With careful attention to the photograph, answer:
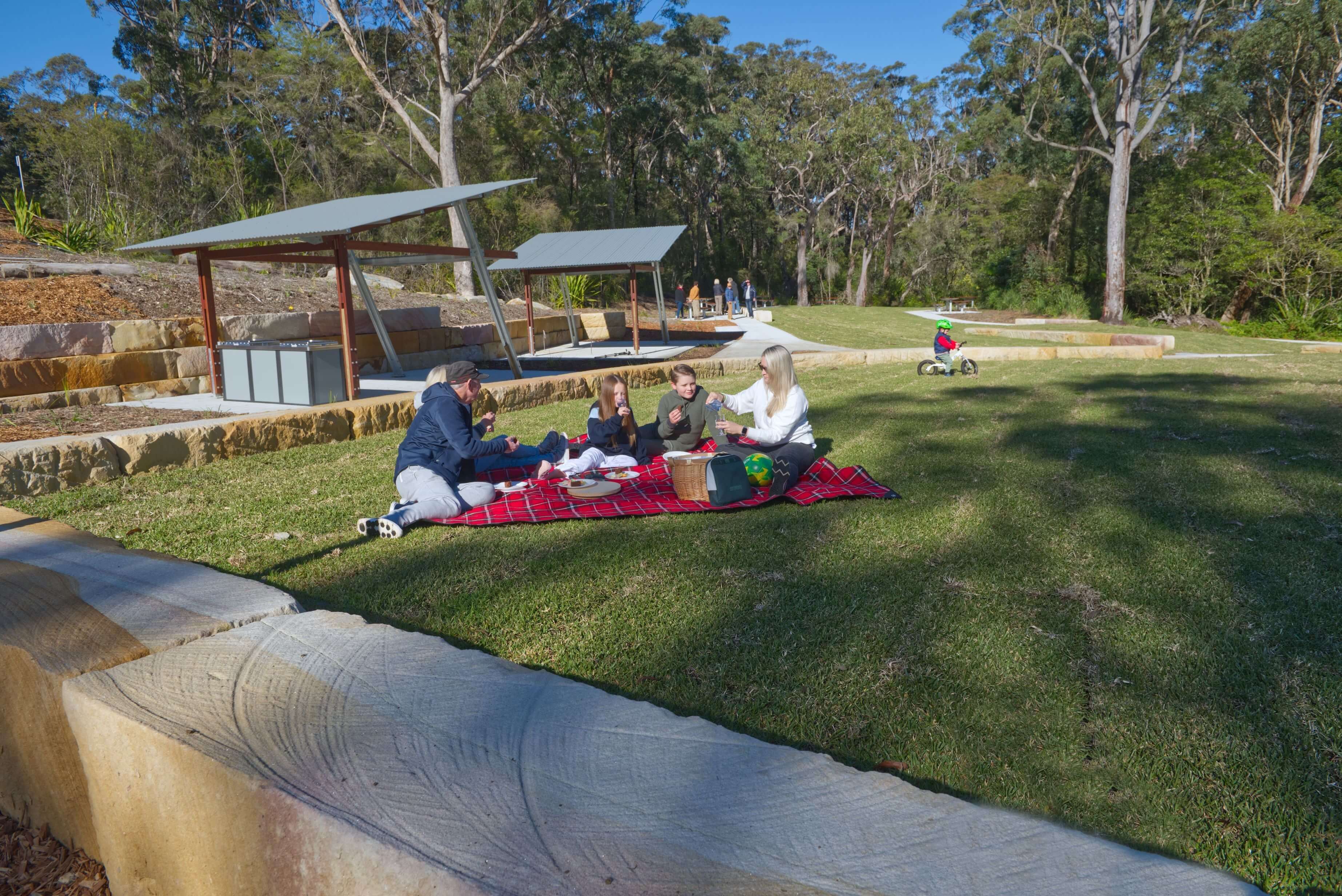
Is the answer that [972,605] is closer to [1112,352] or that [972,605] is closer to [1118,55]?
[1112,352]

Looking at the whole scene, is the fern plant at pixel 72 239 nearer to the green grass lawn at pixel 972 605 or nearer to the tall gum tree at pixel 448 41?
the tall gum tree at pixel 448 41

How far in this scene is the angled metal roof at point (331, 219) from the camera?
8.90 meters

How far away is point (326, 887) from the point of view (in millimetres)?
1535

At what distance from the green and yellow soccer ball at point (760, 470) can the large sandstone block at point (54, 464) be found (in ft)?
15.4

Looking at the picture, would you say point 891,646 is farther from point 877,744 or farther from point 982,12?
point 982,12

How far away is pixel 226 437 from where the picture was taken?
22.5 ft

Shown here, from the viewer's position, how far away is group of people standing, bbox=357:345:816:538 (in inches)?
202

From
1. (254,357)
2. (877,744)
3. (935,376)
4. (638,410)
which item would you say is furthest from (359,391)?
(877,744)

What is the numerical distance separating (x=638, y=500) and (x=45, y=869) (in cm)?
352

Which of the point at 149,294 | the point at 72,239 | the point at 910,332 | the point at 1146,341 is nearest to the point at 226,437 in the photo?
the point at 149,294

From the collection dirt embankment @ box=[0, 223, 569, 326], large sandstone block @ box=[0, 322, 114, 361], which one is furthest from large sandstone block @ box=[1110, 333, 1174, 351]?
large sandstone block @ box=[0, 322, 114, 361]

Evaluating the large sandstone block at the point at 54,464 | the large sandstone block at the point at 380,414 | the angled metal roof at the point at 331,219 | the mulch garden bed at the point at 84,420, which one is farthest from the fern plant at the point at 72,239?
the large sandstone block at the point at 54,464

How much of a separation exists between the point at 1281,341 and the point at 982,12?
20.7 meters

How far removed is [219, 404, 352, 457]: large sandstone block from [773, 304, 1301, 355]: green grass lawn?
11.2m
